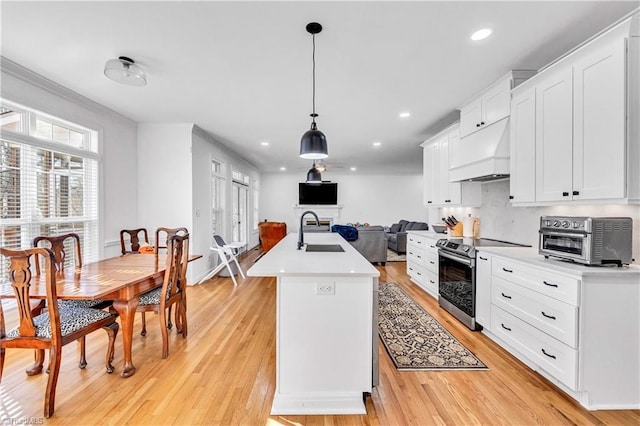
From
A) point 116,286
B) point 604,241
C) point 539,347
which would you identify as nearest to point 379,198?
point 539,347

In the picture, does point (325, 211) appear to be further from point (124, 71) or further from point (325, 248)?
point (124, 71)

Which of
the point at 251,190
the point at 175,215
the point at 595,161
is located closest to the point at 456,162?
the point at 595,161

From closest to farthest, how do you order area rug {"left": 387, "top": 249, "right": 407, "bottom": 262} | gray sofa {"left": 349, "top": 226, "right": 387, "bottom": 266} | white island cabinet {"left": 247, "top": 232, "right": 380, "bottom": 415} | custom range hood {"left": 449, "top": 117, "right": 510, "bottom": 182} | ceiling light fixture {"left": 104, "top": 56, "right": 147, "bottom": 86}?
white island cabinet {"left": 247, "top": 232, "right": 380, "bottom": 415}, ceiling light fixture {"left": 104, "top": 56, "right": 147, "bottom": 86}, custom range hood {"left": 449, "top": 117, "right": 510, "bottom": 182}, gray sofa {"left": 349, "top": 226, "right": 387, "bottom": 266}, area rug {"left": 387, "top": 249, "right": 407, "bottom": 262}

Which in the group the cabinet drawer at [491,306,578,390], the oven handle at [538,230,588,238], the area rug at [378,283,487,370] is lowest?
the area rug at [378,283,487,370]

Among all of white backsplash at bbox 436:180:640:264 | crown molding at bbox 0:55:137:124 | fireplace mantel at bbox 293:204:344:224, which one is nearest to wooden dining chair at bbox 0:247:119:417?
crown molding at bbox 0:55:137:124

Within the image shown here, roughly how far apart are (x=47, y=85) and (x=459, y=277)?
5007 mm

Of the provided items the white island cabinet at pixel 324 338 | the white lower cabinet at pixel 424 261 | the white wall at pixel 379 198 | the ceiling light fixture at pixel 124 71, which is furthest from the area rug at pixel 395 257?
the ceiling light fixture at pixel 124 71

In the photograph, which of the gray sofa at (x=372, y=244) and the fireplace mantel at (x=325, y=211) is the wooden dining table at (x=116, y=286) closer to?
the gray sofa at (x=372, y=244)

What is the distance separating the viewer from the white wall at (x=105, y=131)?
111 inches

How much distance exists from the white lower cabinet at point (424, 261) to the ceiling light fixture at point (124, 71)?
13.0 ft

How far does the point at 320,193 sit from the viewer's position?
407 inches

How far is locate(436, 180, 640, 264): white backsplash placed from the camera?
84.1 inches

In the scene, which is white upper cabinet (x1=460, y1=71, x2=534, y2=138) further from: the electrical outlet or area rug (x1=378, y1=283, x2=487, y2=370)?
the electrical outlet

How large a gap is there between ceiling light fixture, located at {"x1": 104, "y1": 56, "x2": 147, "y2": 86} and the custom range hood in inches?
142
